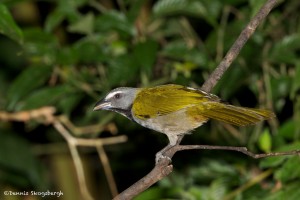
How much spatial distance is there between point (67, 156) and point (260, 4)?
3.20 meters

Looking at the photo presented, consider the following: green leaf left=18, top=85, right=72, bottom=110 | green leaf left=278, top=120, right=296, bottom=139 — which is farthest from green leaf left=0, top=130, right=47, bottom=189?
green leaf left=278, top=120, right=296, bottom=139

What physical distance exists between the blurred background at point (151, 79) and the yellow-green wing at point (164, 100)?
0.60 ft

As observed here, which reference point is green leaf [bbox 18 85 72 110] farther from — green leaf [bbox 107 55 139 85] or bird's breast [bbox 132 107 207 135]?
bird's breast [bbox 132 107 207 135]

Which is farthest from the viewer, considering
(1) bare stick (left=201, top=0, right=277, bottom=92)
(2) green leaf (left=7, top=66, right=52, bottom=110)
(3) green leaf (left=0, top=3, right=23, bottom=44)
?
(2) green leaf (left=7, top=66, right=52, bottom=110)

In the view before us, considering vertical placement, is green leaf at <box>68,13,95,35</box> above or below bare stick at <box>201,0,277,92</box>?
above

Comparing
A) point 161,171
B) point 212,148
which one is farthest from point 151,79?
point 212,148

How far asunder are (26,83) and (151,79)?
122cm

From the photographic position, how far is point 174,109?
11.8ft

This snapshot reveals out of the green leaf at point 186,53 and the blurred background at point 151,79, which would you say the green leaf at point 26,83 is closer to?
the blurred background at point 151,79

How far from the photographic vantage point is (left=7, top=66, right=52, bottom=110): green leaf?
155 inches

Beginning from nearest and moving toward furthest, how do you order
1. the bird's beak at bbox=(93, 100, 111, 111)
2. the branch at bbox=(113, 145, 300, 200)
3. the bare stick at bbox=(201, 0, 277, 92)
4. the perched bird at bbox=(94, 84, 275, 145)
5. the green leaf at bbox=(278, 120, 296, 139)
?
the branch at bbox=(113, 145, 300, 200) < the bare stick at bbox=(201, 0, 277, 92) < the perched bird at bbox=(94, 84, 275, 145) < the green leaf at bbox=(278, 120, 296, 139) < the bird's beak at bbox=(93, 100, 111, 111)

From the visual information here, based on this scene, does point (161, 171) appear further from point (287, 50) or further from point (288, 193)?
point (287, 50)

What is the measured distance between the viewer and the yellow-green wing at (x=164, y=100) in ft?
11.4

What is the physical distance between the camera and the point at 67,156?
5828mm
